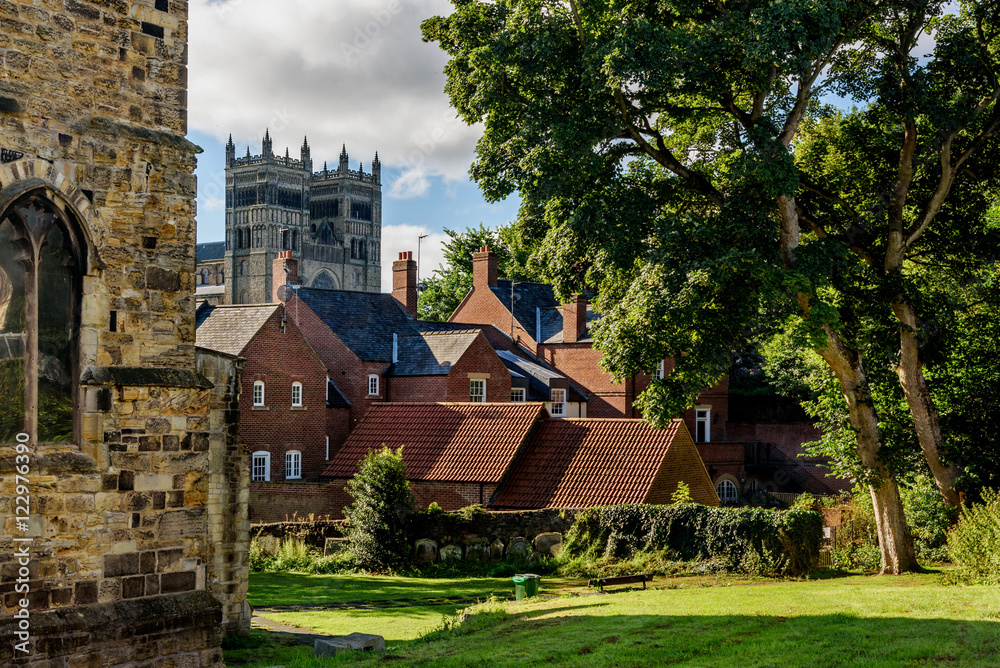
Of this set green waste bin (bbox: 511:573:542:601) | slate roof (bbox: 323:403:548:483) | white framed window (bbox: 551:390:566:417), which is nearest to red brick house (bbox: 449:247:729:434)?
white framed window (bbox: 551:390:566:417)

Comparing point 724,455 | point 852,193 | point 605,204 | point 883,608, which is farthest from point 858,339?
point 724,455

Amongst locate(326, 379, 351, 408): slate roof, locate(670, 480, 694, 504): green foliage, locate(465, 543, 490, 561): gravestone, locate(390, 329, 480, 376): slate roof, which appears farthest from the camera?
locate(390, 329, 480, 376): slate roof

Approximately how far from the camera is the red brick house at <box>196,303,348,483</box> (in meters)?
36.8

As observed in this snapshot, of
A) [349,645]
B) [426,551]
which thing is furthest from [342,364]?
[349,645]

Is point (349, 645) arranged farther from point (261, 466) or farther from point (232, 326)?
point (232, 326)

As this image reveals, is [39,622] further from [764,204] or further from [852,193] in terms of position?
[852,193]

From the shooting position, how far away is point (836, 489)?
49.0 metres

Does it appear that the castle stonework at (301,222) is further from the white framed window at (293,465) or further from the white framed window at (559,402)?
the white framed window at (293,465)

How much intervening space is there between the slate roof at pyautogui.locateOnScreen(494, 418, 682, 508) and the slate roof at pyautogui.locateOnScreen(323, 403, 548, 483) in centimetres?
68

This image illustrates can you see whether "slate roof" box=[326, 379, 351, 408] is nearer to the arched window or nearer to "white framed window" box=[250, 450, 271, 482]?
"white framed window" box=[250, 450, 271, 482]

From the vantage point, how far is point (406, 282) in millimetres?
53000

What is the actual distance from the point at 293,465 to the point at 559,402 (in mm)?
13978

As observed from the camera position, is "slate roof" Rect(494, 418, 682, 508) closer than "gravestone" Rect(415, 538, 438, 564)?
No

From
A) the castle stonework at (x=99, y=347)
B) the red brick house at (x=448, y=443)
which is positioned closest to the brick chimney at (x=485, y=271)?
the red brick house at (x=448, y=443)
